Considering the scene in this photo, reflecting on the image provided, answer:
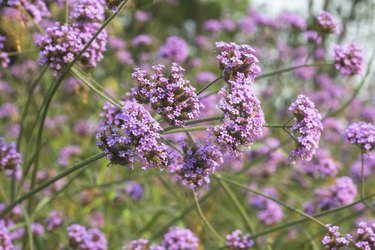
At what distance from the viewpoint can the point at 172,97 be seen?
1.99 metres

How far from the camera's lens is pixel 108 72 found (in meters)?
5.89

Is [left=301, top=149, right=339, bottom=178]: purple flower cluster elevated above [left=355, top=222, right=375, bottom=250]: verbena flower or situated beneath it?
elevated above

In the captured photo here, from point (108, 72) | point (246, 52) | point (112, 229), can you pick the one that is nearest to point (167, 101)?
point (246, 52)

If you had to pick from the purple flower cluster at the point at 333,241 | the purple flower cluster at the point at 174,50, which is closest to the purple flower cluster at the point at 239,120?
the purple flower cluster at the point at 333,241

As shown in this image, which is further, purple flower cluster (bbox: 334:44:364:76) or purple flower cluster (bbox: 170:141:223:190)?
purple flower cluster (bbox: 334:44:364:76)

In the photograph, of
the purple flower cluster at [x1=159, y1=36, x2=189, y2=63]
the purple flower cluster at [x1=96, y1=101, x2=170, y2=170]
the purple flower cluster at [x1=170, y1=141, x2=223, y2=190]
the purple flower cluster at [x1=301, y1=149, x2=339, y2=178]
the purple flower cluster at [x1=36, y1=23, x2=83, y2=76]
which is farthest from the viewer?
the purple flower cluster at [x1=159, y1=36, x2=189, y2=63]

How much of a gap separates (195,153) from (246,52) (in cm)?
44

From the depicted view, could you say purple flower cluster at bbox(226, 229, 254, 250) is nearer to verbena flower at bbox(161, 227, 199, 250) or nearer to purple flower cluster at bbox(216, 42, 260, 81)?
verbena flower at bbox(161, 227, 199, 250)

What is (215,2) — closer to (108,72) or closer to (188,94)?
(108,72)

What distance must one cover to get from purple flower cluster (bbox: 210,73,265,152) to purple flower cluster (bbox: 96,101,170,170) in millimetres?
220

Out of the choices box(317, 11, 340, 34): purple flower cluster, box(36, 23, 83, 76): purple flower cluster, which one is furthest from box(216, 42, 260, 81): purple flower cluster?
box(317, 11, 340, 34): purple flower cluster

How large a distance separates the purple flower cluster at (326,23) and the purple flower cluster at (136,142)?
1.73 metres

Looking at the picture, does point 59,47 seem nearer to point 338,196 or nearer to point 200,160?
point 200,160

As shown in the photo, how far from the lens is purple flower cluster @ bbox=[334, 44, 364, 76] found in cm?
308
